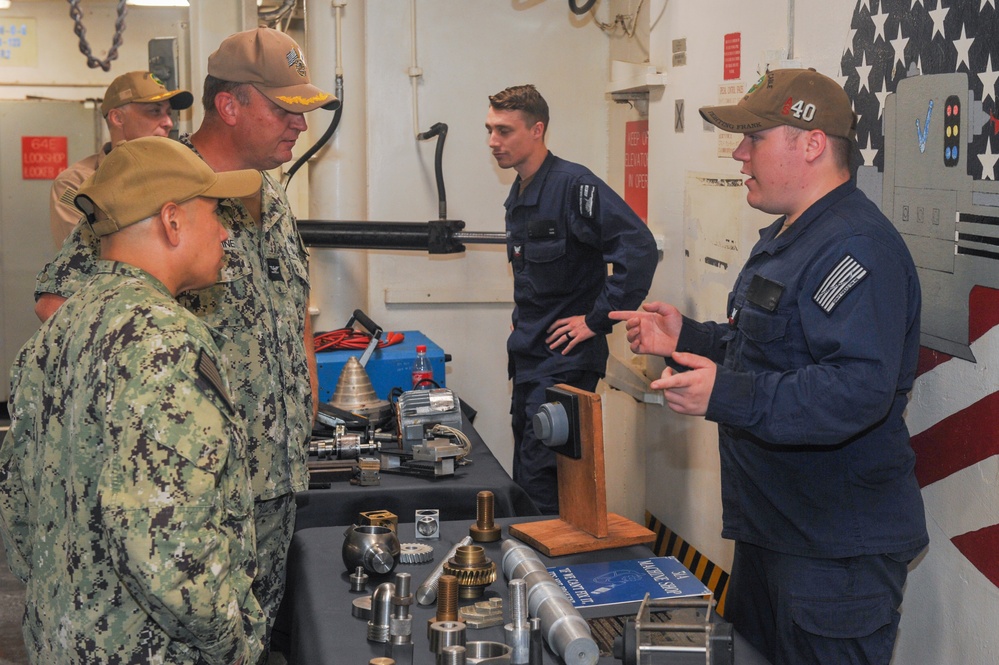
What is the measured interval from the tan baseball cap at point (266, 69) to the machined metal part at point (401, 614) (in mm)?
1223

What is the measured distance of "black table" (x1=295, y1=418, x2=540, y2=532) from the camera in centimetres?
270

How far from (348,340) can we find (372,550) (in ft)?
6.75

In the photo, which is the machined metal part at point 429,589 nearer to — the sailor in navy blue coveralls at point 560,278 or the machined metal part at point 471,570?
the machined metal part at point 471,570

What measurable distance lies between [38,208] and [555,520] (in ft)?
19.1

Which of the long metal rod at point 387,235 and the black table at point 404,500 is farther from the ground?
the long metal rod at point 387,235

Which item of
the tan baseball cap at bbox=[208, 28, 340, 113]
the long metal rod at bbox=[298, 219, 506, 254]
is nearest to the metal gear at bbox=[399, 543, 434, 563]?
the tan baseball cap at bbox=[208, 28, 340, 113]

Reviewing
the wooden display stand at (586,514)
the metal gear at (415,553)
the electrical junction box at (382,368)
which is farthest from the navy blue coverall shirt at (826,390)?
the electrical junction box at (382,368)

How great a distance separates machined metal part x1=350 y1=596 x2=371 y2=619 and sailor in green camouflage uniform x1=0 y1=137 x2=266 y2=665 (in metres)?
0.22

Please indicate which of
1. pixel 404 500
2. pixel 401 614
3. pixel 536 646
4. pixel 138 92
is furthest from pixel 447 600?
pixel 138 92

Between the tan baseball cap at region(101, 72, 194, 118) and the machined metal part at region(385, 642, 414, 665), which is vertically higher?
the tan baseball cap at region(101, 72, 194, 118)

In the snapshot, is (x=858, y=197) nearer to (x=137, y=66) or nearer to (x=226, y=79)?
(x=226, y=79)

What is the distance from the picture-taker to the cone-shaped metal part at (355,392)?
3.44 m

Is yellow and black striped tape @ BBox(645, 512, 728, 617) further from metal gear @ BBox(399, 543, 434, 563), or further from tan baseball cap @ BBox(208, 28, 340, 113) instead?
tan baseball cap @ BBox(208, 28, 340, 113)

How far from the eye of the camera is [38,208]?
6.84 m
